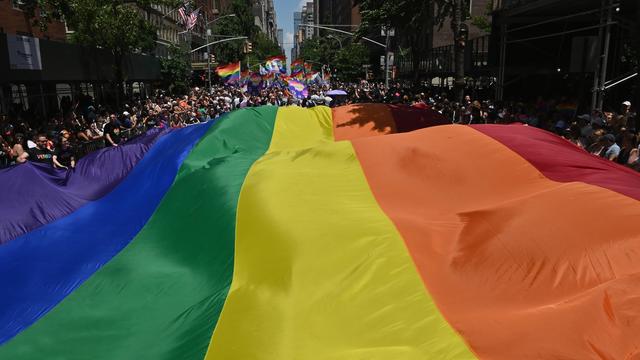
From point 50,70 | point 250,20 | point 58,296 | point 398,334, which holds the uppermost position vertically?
point 250,20

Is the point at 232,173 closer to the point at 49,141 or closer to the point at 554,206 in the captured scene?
the point at 554,206

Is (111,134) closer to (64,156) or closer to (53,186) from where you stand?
(64,156)

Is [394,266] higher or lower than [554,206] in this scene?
lower

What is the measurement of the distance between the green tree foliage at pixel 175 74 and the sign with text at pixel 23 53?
2275cm

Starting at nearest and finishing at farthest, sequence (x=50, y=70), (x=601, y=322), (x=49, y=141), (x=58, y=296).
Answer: (x=601, y=322) → (x=58, y=296) → (x=49, y=141) → (x=50, y=70)

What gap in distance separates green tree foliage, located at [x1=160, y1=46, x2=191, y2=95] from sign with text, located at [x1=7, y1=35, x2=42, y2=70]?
895 inches

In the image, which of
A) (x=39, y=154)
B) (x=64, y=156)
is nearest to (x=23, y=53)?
(x=39, y=154)

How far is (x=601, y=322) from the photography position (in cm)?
338

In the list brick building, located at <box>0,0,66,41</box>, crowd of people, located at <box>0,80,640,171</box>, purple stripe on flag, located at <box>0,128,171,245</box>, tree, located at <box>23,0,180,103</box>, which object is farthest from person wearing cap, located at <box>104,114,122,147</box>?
brick building, located at <box>0,0,66,41</box>

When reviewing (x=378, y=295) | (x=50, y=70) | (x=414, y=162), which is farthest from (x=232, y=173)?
(x=50, y=70)

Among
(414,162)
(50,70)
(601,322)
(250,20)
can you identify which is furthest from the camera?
(250,20)

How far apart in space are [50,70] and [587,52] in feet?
57.7

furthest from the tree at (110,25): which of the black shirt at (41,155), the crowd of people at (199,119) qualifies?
the black shirt at (41,155)

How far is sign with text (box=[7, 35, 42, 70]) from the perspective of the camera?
17000 mm
